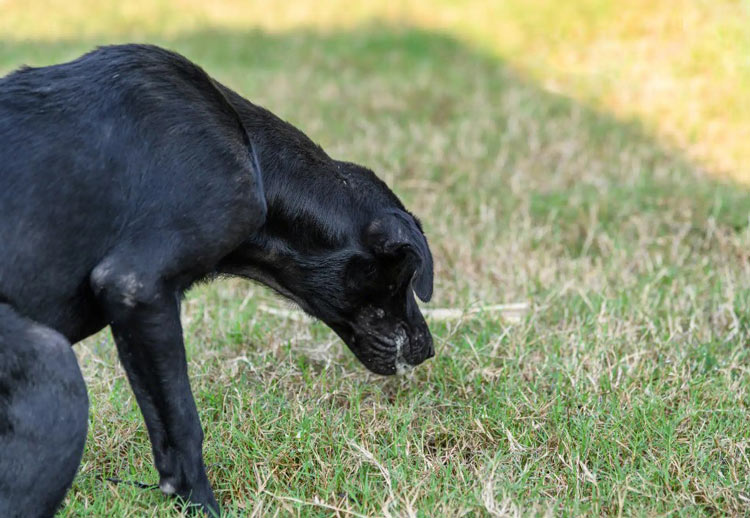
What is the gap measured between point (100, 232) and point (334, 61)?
289 inches

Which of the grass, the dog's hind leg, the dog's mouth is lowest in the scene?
the grass

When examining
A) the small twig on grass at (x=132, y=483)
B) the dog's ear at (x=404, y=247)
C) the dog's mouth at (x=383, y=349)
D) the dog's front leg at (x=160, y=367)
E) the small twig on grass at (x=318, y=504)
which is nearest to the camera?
the dog's front leg at (x=160, y=367)

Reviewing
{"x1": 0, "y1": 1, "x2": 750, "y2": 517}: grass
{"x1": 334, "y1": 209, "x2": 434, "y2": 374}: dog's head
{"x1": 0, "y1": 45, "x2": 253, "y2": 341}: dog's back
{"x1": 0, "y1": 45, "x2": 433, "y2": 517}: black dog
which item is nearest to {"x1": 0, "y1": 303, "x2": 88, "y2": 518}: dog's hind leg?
{"x1": 0, "y1": 45, "x2": 433, "y2": 517}: black dog

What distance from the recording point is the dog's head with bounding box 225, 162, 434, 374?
143 inches

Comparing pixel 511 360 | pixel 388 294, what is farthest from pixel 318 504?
pixel 511 360

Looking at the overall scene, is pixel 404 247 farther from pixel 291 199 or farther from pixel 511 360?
pixel 511 360

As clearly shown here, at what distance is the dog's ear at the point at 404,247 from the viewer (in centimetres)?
361

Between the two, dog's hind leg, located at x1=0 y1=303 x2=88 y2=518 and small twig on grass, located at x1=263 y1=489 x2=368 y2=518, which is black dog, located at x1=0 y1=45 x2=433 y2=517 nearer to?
dog's hind leg, located at x1=0 y1=303 x2=88 y2=518

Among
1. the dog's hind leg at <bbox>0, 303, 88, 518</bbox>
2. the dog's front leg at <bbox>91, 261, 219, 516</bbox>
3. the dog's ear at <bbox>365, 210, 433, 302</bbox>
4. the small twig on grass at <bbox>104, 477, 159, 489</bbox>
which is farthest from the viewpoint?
the dog's ear at <bbox>365, 210, 433, 302</bbox>

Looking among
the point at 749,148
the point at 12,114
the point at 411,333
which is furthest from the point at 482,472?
the point at 749,148

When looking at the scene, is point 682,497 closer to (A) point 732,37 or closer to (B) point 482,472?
(B) point 482,472

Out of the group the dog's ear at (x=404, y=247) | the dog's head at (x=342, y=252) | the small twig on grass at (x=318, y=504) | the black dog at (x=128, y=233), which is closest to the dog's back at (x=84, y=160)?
the black dog at (x=128, y=233)

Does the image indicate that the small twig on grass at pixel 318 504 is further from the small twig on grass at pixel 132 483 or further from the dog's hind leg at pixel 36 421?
the dog's hind leg at pixel 36 421

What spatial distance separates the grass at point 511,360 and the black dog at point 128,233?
525 mm
